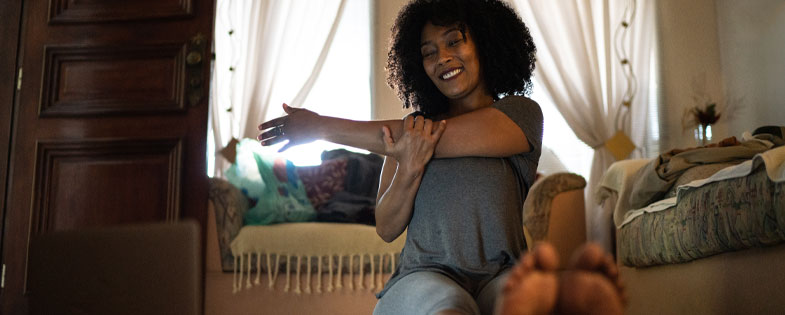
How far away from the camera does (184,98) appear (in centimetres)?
284

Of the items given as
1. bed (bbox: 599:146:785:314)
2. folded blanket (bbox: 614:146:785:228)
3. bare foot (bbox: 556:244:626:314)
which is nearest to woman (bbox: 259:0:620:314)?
bare foot (bbox: 556:244:626:314)

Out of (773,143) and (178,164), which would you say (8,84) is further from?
(773,143)

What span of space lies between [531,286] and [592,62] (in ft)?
13.5

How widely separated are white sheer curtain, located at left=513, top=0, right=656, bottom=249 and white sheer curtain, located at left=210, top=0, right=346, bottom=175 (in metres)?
1.32

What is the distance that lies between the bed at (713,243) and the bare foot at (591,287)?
31.6 inches

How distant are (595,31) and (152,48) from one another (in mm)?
2910

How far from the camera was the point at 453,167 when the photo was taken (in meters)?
1.31

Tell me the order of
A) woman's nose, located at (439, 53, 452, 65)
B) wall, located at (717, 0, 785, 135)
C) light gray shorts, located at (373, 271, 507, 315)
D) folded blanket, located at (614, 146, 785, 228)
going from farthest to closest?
wall, located at (717, 0, 785, 135) < folded blanket, located at (614, 146, 785, 228) < woman's nose, located at (439, 53, 452, 65) < light gray shorts, located at (373, 271, 507, 315)

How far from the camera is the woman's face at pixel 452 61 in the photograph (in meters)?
1.44

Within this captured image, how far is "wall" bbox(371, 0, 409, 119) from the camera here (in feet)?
15.4

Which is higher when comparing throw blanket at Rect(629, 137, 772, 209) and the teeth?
the teeth

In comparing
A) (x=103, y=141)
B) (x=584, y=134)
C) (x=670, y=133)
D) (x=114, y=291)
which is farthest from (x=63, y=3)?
(x=670, y=133)

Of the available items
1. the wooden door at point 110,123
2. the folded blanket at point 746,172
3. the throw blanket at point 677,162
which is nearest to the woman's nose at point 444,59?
the folded blanket at point 746,172

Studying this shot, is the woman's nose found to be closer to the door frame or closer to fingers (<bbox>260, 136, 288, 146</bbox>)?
fingers (<bbox>260, 136, 288, 146</bbox>)
